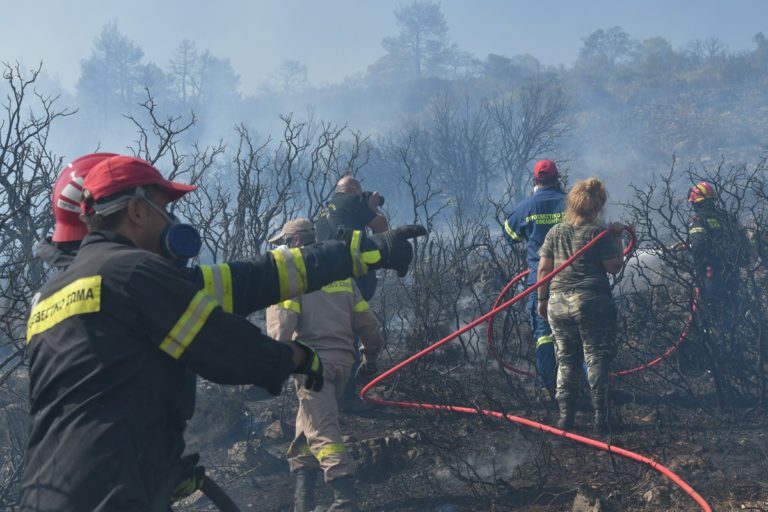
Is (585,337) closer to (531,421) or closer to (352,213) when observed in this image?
(531,421)

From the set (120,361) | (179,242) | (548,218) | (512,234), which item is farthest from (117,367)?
(512,234)

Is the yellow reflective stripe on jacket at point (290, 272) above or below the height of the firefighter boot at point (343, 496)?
above

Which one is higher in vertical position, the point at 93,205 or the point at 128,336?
the point at 93,205

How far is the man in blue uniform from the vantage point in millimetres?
5695

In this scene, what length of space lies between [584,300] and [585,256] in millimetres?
293

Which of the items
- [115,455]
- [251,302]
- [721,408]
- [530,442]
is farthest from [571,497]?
[115,455]

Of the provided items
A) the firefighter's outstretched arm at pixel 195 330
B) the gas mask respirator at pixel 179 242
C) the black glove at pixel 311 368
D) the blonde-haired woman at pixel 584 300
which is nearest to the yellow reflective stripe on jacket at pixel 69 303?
the firefighter's outstretched arm at pixel 195 330

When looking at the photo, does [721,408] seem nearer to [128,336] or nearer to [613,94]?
[128,336]

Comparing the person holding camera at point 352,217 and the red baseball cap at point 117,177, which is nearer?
the red baseball cap at point 117,177

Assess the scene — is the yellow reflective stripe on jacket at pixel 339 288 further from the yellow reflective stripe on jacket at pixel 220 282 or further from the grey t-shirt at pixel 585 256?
the yellow reflective stripe on jacket at pixel 220 282

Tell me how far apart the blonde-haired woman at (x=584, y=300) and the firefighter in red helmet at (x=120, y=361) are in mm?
3276

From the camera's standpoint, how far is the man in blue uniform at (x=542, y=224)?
5.70m

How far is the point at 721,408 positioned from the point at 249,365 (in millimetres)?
4455

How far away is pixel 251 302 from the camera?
7.77 ft
